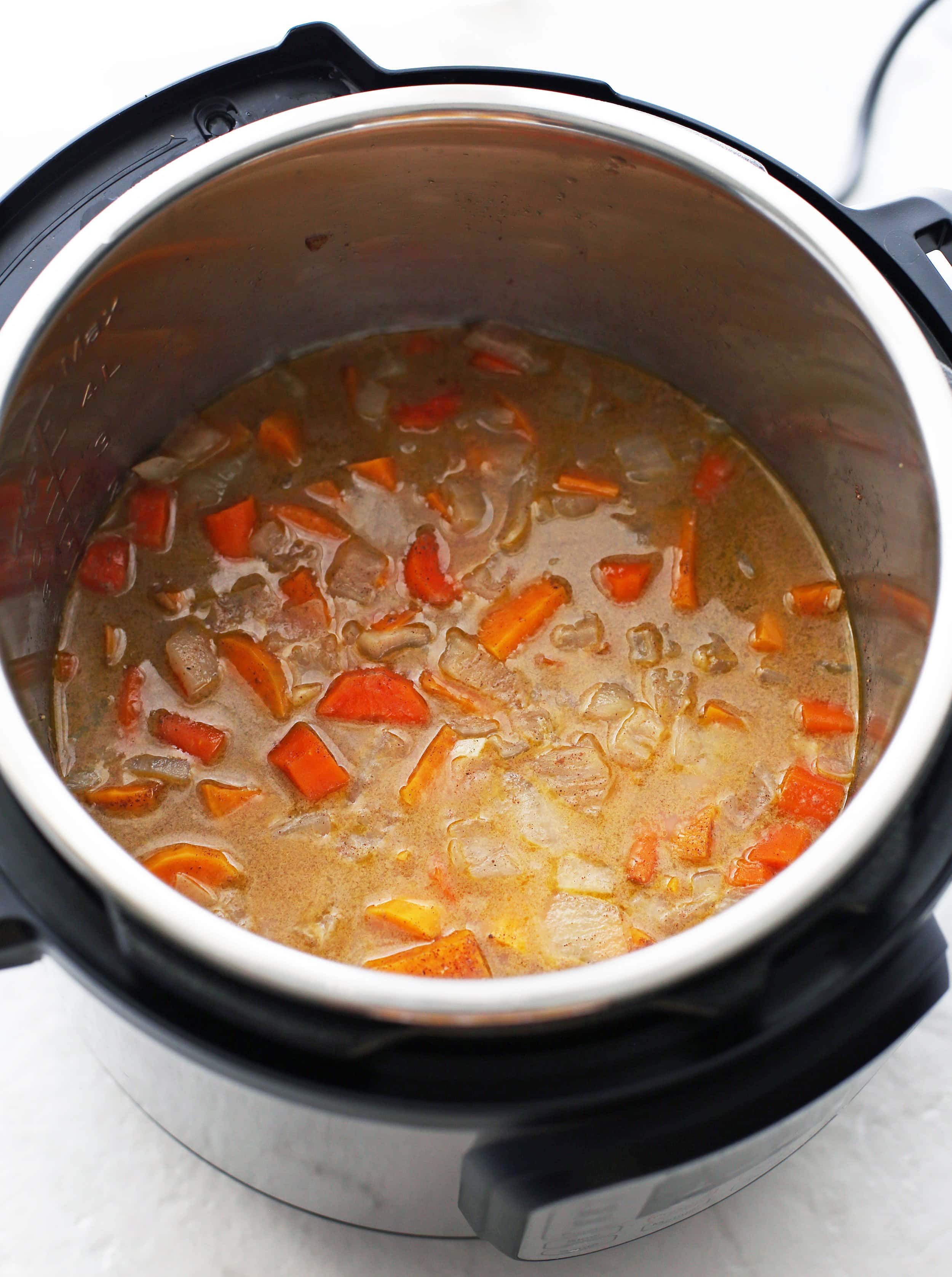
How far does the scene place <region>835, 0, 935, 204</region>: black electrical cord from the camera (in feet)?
6.75

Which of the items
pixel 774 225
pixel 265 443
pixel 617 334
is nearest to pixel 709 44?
pixel 617 334

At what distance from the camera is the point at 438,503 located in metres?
1.72

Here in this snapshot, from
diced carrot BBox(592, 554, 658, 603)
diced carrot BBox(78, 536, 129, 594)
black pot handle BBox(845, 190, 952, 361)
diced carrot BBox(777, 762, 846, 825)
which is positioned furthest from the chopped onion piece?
black pot handle BBox(845, 190, 952, 361)

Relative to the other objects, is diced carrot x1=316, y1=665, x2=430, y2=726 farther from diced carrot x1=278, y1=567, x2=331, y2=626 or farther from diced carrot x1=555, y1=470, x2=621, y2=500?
diced carrot x1=555, y1=470, x2=621, y2=500

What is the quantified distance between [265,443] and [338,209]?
340 millimetres

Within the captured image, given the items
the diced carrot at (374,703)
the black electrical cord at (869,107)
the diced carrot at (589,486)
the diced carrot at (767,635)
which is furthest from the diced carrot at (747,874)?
the black electrical cord at (869,107)

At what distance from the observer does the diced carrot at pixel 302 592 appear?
1.63 metres

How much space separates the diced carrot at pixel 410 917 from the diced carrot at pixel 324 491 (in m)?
0.57

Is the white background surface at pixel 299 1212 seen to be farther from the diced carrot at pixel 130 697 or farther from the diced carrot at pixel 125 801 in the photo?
the diced carrot at pixel 130 697

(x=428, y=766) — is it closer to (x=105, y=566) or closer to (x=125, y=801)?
(x=125, y=801)

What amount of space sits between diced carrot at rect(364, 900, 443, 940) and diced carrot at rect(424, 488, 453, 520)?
54 cm

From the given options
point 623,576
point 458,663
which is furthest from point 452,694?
point 623,576

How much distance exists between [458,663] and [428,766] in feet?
0.48

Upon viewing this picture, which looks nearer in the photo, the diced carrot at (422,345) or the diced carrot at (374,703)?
the diced carrot at (374,703)
